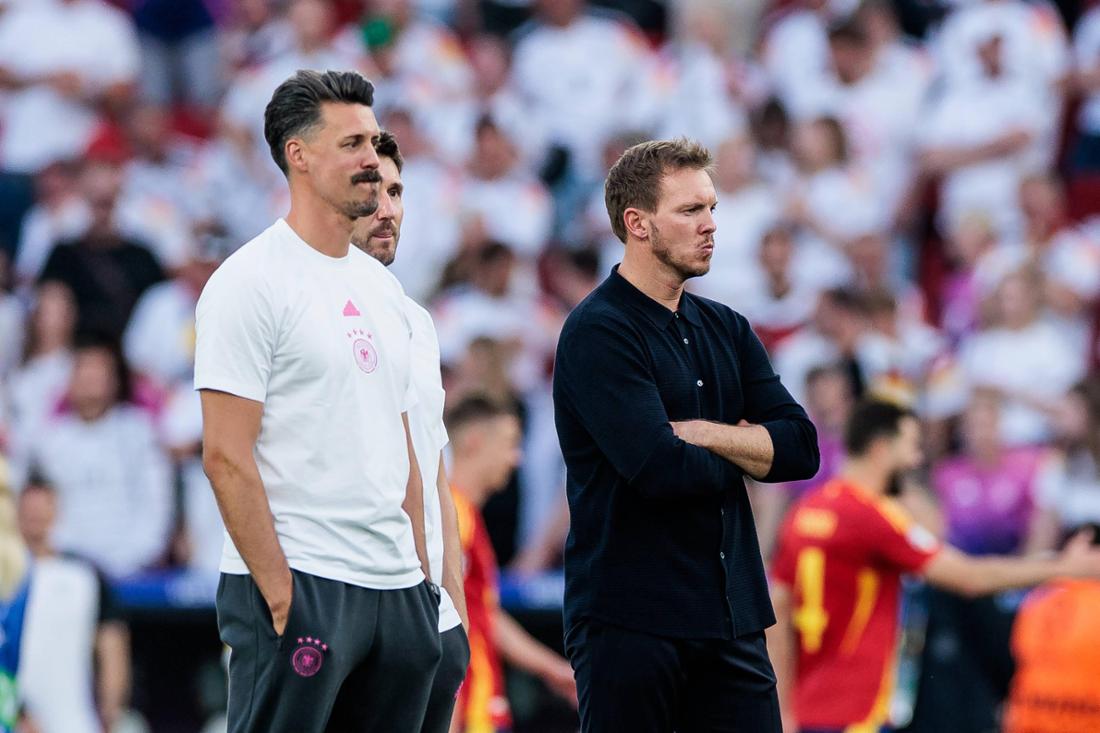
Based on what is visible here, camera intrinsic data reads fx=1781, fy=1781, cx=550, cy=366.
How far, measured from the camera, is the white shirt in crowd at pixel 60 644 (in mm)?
8938

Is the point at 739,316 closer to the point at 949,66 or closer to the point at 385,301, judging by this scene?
the point at 385,301

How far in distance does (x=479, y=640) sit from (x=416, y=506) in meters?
2.33

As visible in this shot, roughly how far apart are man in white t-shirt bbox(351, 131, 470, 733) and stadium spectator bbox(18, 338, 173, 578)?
6.09m

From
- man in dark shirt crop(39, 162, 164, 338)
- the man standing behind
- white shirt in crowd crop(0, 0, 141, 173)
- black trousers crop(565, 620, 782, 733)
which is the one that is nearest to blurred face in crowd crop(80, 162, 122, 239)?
man in dark shirt crop(39, 162, 164, 338)

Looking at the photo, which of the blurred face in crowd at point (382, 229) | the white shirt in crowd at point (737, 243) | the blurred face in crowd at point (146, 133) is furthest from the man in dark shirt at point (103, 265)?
the blurred face in crowd at point (382, 229)

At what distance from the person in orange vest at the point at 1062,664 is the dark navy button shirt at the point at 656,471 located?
229 cm

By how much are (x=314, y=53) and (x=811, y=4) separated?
13.4 ft

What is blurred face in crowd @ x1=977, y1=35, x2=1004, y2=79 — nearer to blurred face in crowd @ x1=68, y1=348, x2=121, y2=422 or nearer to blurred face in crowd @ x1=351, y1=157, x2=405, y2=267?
blurred face in crowd @ x1=68, y1=348, x2=121, y2=422

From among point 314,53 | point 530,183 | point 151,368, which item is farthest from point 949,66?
point 151,368

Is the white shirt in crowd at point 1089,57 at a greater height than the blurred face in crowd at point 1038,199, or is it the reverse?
the white shirt in crowd at point 1089,57

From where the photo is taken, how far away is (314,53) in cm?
1345

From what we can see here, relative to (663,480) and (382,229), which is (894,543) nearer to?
(663,480)

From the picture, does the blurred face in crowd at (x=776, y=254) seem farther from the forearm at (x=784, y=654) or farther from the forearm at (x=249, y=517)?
the forearm at (x=249, y=517)

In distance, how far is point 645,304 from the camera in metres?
5.35
